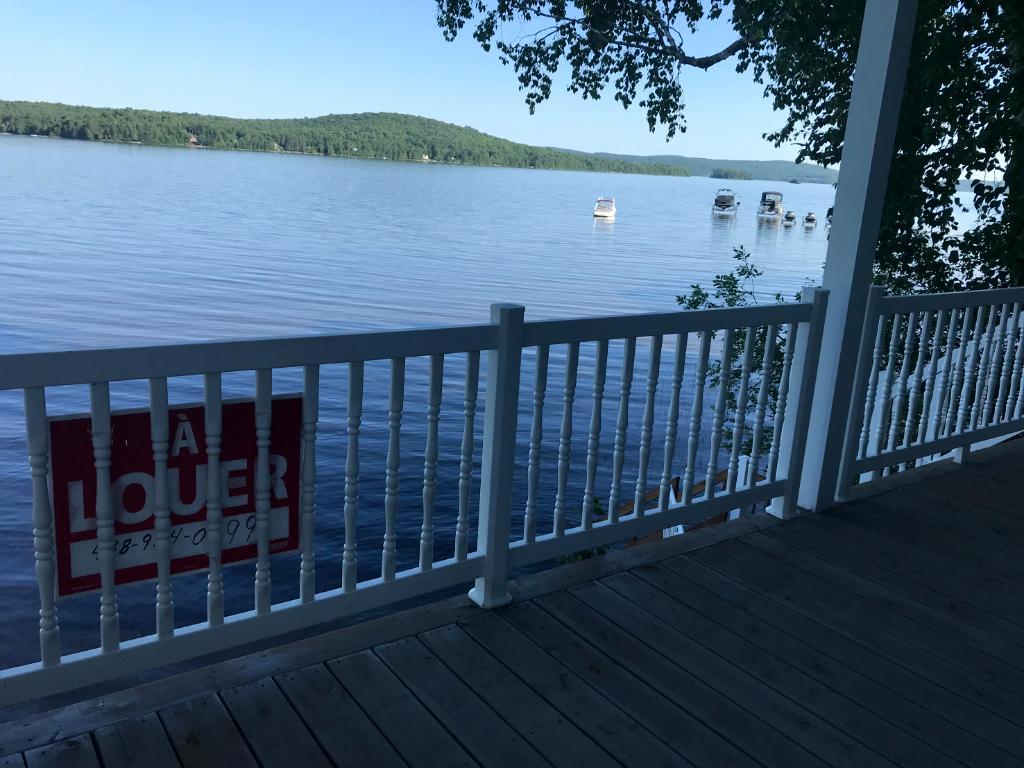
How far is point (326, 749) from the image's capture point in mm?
1908

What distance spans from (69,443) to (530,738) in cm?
129

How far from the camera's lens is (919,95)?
19.7 feet

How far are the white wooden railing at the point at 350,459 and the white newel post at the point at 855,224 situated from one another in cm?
17

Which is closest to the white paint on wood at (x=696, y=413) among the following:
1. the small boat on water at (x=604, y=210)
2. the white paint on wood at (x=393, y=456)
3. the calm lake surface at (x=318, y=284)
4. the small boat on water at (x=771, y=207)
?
the white paint on wood at (x=393, y=456)

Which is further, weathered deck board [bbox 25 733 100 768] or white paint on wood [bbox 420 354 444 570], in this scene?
white paint on wood [bbox 420 354 444 570]

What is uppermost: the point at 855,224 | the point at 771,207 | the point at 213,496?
the point at 771,207

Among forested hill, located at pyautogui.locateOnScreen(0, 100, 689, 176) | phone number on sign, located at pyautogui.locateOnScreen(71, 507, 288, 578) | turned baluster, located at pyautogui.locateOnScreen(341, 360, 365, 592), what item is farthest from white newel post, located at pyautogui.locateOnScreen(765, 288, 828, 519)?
forested hill, located at pyautogui.locateOnScreen(0, 100, 689, 176)

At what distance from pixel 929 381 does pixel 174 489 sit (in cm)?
370

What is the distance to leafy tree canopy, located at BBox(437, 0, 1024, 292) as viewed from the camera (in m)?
5.83

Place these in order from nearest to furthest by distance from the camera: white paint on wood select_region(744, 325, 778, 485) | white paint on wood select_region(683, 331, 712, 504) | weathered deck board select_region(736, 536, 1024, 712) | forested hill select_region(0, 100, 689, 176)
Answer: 1. weathered deck board select_region(736, 536, 1024, 712)
2. white paint on wood select_region(683, 331, 712, 504)
3. white paint on wood select_region(744, 325, 778, 485)
4. forested hill select_region(0, 100, 689, 176)

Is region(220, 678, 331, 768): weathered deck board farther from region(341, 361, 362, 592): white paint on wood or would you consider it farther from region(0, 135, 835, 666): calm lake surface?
region(0, 135, 835, 666): calm lake surface

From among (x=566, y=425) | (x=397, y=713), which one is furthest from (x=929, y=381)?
(x=397, y=713)

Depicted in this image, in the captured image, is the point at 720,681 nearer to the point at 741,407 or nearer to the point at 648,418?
the point at 648,418

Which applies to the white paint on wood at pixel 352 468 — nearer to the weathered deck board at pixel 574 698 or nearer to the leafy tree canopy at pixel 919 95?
the weathered deck board at pixel 574 698
